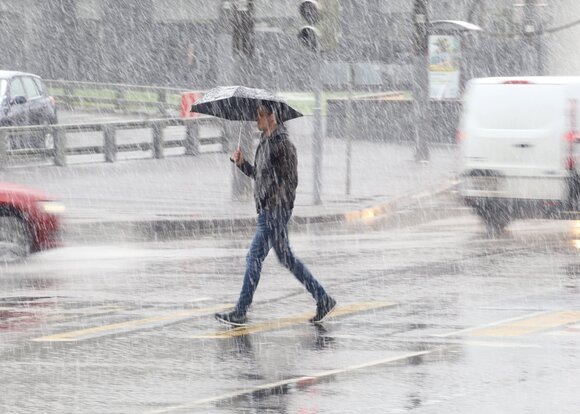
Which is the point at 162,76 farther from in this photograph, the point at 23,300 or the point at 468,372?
the point at 468,372

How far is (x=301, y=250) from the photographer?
17.0 metres

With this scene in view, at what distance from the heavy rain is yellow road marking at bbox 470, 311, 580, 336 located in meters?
0.05

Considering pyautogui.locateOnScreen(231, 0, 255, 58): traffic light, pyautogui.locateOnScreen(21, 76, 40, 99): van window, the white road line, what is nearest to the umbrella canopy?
the white road line

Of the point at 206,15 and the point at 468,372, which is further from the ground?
the point at 206,15

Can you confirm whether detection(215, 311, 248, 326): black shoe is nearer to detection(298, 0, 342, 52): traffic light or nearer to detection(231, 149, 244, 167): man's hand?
detection(231, 149, 244, 167): man's hand

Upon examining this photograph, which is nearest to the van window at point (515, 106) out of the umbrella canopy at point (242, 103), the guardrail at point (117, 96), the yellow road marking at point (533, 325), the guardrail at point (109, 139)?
the yellow road marking at point (533, 325)

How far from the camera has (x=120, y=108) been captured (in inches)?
1879

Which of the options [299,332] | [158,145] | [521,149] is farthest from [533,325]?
[158,145]

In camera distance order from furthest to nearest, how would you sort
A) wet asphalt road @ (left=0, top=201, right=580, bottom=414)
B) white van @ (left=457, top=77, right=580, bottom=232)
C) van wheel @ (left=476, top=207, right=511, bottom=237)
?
van wheel @ (left=476, top=207, right=511, bottom=237) < white van @ (left=457, top=77, right=580, bottom=232) < wet asphalt road @ (left=0, top=201, right=580, bottom=414)

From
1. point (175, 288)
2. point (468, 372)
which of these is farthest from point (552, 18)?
point (468, 372)

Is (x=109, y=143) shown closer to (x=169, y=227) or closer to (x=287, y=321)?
(x=169, y=227)

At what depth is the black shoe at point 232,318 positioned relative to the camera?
11.5m

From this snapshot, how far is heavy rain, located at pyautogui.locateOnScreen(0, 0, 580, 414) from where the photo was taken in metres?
9.15

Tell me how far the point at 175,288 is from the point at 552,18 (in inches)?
1597
